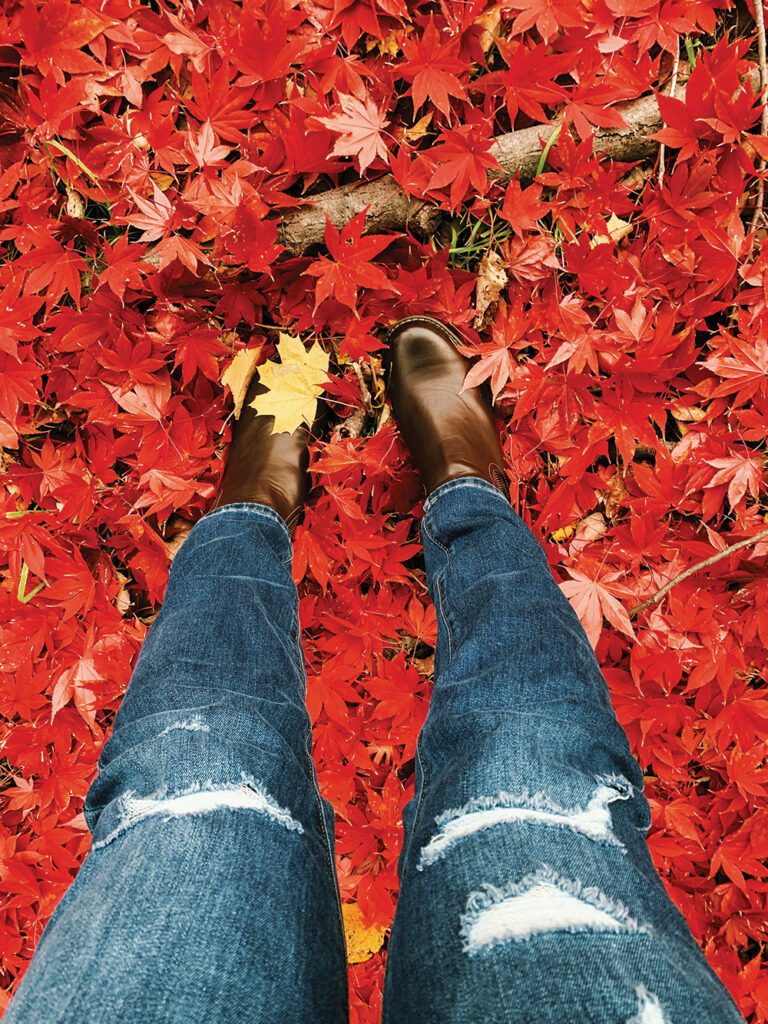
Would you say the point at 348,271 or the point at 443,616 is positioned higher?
the point at 348,271

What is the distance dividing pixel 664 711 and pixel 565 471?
53 cm

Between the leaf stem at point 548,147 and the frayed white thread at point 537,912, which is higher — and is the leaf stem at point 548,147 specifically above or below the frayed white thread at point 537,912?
above

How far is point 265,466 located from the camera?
1.17 metres

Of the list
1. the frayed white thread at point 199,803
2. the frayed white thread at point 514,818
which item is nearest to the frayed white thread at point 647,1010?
the frayed white thread at point 514,818

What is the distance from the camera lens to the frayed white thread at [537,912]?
56 cm

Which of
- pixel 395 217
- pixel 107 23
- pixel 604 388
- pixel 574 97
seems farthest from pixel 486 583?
pixel 107 23

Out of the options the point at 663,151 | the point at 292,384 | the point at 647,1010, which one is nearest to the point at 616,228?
the point at 663,151

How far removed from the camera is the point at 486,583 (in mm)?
925

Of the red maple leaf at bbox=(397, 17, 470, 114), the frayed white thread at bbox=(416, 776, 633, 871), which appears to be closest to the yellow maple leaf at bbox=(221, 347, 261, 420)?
the red maple leaf at bbox=(397, 17, 470, 114)

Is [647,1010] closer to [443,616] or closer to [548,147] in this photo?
[443,616]

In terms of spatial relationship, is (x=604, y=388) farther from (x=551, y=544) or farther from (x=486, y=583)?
(x=486, y=583)

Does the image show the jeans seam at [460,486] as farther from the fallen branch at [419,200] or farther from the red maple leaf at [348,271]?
the fallen branch at [419,200]

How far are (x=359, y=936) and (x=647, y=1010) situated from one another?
3.07 ft

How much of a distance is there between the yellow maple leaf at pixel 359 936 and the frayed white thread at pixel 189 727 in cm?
76
